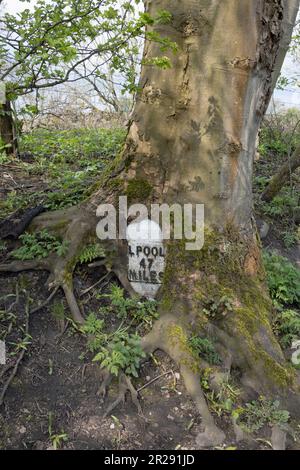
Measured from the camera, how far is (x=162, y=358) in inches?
130

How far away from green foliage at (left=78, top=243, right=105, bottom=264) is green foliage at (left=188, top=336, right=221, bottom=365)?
3.47ft

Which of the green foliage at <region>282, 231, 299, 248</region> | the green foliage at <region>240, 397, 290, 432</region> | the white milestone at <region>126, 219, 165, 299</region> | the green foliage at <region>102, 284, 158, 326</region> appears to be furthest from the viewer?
the green foliage at <region>282, 231, 299, 248</region>

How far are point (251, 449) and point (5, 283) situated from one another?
2.28 meters

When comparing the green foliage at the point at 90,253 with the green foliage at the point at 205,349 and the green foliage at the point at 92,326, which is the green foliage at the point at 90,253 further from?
the green foliage at the point at 205,349

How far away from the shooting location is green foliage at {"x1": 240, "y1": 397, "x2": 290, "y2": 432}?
297 centimetres

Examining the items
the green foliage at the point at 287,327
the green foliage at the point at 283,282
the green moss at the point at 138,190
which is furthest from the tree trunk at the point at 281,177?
the green moss at the point at 138,190

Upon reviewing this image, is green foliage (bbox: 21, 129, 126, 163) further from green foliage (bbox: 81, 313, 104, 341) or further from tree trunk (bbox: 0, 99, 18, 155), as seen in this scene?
green foliage (bbox: 81, 313, 104, 341)

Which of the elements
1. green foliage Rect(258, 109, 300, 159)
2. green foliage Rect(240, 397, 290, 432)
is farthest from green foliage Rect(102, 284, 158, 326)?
green foliage Rect(258, 109, 300, 159)

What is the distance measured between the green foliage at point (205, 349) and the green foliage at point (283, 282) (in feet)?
3.31

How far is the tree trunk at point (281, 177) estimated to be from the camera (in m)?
5.93

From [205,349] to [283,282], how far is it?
1.38m

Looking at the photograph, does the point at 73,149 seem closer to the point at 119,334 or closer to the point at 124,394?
the point at 119,334

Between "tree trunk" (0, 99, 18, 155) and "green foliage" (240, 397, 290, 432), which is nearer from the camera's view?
"green foliage" (240, 397, 290, 432)

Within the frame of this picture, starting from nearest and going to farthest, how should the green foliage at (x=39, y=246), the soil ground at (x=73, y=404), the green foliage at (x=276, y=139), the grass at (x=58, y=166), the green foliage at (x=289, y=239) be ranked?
the soil ground at (x=73, y=404), the green foliage at (x=39, y=246), the grass at (x=58, y=166), the green foliage at (x=289, y=239), the green foliage at (x=276, y=139)
